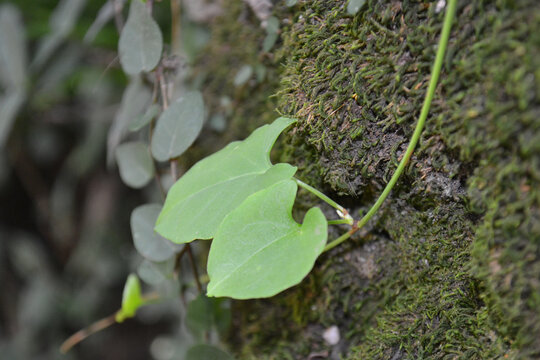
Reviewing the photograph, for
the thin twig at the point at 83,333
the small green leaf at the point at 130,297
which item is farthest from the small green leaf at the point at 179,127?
the thin twig at the point at 83,333

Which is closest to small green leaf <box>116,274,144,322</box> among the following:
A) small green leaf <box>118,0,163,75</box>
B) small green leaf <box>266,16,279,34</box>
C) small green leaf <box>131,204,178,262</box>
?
small green leaf <box>131,204,178,262</box>

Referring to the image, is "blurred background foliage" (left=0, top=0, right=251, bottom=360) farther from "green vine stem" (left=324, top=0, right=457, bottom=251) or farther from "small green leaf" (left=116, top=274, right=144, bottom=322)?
"green vine stem" (left=324, top=0, right=457, bottom=251)

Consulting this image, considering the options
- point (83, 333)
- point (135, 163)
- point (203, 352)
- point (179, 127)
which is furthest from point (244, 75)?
point (83, 333)

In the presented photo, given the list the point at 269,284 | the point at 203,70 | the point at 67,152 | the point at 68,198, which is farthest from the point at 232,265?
the point at 67,152

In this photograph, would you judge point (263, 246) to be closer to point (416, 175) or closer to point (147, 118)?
point (416, 175)

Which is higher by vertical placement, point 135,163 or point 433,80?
point 433,80
